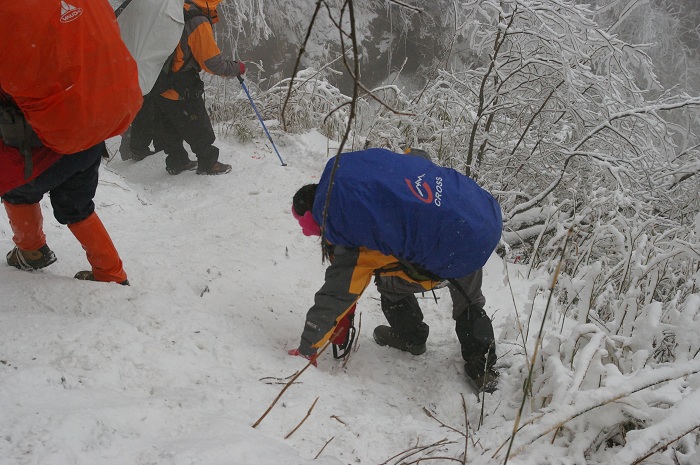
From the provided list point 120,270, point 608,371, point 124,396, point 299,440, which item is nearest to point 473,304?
point 608,371

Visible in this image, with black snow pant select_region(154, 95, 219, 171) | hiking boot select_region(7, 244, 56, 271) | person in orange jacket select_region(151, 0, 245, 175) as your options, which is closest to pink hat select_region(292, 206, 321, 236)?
hiking boot select_region(7, 244, 56, 271)

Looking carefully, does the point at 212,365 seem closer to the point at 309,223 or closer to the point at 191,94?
the point at 309,223

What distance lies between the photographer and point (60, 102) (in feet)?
5.48

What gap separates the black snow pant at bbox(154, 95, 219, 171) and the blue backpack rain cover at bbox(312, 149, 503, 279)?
2544 millimetres

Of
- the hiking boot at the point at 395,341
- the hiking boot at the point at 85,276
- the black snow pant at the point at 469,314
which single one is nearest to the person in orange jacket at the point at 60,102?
the hiking boot at the point at 85,276

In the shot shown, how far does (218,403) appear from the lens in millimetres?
1540

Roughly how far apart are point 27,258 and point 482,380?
2.06m

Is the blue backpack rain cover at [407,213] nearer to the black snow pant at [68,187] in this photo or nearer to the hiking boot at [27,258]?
the black snow pant at [68,187]

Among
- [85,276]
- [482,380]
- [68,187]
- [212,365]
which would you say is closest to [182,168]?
[85,276]

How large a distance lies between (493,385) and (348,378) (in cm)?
61

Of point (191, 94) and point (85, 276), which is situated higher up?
point (191, 94)

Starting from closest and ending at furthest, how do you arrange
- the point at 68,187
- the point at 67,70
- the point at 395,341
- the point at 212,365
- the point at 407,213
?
1. the point at 67,70
2. the point at 212,365
3. the point at 407,213
4. the point at 68,187
5. the point at 395,341

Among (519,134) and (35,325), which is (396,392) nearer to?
(35,325)

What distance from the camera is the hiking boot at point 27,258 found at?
2277 millimetres
